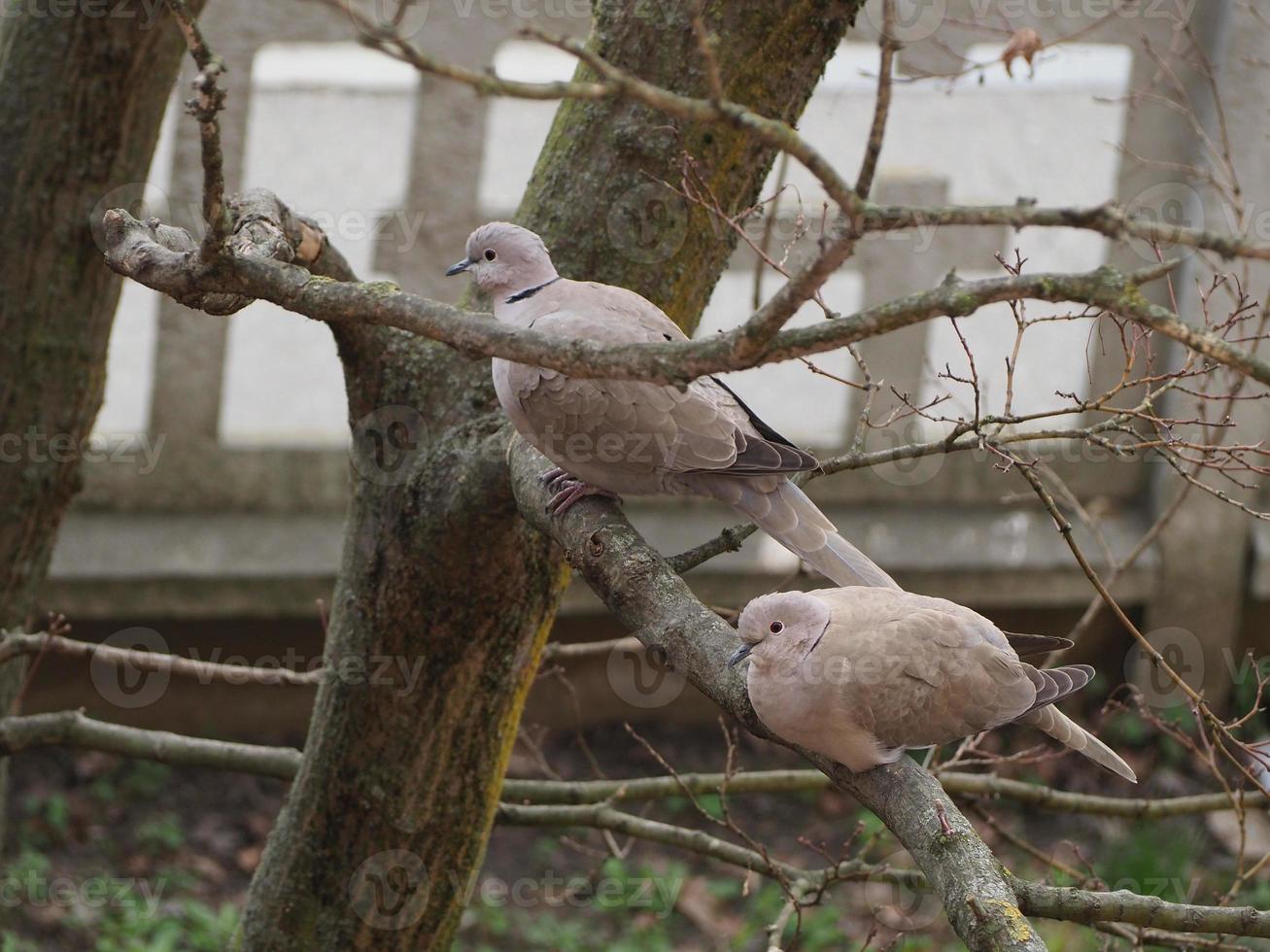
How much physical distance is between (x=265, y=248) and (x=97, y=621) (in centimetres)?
351

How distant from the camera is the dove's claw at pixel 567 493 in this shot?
246 centimetres

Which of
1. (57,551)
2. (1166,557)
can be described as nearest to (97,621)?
(57,551)

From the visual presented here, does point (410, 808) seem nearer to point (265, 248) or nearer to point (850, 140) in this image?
point (265, 248)

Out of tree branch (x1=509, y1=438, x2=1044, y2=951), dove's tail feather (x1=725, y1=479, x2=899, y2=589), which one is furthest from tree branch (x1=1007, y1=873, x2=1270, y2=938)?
dove's tail feather (x1=725, y1=479, x2=899, y2=589)

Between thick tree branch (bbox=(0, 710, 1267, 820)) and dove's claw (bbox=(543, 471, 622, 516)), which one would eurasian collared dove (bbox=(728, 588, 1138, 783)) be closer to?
dove's claw (bbox=(543, 471, 622, 516))

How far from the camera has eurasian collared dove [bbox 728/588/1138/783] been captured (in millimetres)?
2025

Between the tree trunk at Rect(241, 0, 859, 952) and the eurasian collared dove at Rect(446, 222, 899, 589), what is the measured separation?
0.22 m

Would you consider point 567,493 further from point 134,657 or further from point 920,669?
point 134,657

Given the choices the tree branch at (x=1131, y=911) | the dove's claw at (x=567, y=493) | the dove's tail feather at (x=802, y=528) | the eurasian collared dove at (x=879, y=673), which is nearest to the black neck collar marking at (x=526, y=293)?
the dove's claw at (x=567, y=493)

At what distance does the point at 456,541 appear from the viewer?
2660 mm

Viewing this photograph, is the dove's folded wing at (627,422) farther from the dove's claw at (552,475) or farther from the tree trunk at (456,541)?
the tree trunk at (456,541)

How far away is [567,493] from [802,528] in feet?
1.48

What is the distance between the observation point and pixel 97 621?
17.4 feet

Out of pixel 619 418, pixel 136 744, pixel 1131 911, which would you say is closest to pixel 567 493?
pixel 619 418
